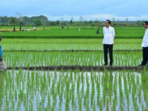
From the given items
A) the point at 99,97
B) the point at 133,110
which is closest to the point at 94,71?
the point at 99,97

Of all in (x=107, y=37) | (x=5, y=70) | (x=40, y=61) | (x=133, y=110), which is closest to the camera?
(x=133, y=110)

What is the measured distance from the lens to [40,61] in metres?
9.12

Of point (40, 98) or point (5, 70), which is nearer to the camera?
point (40, 98)

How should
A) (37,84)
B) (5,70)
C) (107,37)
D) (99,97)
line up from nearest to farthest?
1. (99,97)
2. (37,84)
3. (5,70)
4. (107,37)

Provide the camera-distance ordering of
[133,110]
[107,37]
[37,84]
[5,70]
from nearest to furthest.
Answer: [133,110] < [37,84] < [5,70] < [107,37]

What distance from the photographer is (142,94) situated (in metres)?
4.96

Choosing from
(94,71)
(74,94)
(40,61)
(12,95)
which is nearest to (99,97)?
(74,94)

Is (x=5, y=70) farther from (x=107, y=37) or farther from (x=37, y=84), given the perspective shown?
(x=107, y=37)

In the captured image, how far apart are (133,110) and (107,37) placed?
4115 mm

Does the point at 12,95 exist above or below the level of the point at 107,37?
below

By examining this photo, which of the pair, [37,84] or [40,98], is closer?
[40,98]

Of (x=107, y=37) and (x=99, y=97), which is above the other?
(x=107, y=37)

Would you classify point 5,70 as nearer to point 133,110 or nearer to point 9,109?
point 9,109

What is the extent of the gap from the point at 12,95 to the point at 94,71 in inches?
111
